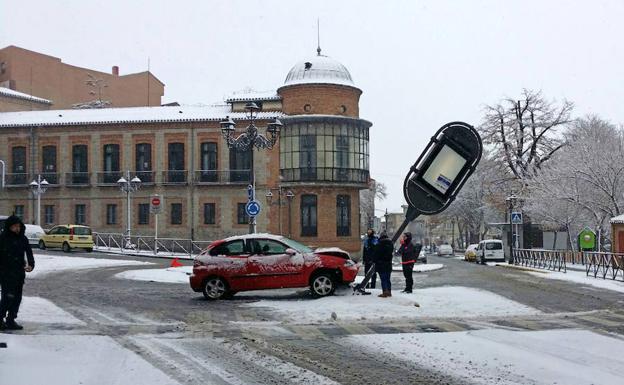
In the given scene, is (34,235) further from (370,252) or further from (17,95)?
(370,252)

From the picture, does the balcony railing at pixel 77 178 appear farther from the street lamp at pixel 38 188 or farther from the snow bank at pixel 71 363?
the snow bank at pixel 71 363

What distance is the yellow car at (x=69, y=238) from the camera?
38156mm

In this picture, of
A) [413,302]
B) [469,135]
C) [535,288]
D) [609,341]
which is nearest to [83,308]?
[413,302]

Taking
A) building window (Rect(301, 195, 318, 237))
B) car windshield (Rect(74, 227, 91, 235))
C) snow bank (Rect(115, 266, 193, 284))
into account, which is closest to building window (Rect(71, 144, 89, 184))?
car windshield (Rect(74, 227, 91, 235))

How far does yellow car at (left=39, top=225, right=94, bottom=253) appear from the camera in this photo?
3816cm

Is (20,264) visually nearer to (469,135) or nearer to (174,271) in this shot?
(469,135)

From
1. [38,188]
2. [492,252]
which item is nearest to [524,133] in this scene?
[492,252]

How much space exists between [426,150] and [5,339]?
8820 millimetres

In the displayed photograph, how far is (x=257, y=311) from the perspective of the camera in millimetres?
13828

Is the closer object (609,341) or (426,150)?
(609,341)

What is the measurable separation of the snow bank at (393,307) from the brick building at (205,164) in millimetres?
29287

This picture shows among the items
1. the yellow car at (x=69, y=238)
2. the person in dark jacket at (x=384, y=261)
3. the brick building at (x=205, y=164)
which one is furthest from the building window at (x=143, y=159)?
the person in dark jacket at (x=384, y=261)

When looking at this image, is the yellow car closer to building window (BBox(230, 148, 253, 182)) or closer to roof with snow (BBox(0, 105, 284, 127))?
building window (BBox(230, 148, 253, 182))

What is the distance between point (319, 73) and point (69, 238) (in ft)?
66.8
